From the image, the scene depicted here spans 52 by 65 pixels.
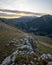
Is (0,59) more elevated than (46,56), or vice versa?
(46,56)

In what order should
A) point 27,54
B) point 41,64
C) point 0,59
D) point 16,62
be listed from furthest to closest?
point 0,59
point 27,54
point 16,62
point 41,64

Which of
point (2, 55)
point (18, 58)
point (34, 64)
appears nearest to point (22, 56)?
point (18, 58)

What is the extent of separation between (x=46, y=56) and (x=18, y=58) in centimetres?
525

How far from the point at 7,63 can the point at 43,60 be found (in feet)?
23.0

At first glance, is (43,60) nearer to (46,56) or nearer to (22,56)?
(46,56)

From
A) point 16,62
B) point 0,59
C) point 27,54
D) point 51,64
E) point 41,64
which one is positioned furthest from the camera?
point 0,59

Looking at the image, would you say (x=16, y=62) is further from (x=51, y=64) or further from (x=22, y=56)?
(x=51, y=64)

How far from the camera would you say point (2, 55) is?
39.9 m

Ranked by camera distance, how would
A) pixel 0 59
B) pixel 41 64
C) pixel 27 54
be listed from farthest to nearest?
pixel 0 59
pixel 27 54
pixel 41 64

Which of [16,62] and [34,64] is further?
[16,62]

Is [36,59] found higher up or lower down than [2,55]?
higher up

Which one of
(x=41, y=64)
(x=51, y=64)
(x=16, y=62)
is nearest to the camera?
(x=51, y=64)

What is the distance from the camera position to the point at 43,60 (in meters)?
27.4

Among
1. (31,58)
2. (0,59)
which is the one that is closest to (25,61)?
(31,58)
